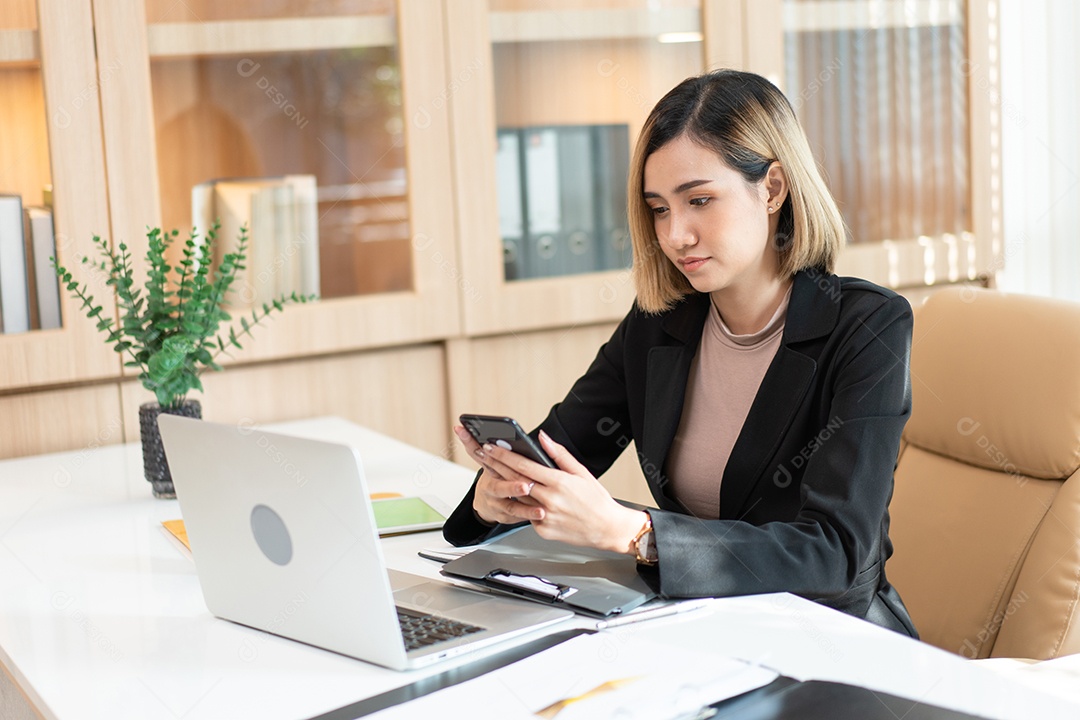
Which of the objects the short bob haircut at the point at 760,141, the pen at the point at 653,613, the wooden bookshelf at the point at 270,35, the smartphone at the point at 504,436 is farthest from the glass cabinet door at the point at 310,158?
the pen at the point at 653,613

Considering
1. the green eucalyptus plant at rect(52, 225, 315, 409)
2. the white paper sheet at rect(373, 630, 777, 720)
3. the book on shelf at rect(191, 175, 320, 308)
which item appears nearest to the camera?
the white paper sheet at rect(373, 630, 777, 720)

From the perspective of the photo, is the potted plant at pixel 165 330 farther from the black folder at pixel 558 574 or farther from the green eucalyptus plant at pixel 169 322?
the black folder at pixel 558 574

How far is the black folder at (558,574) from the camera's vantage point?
4.07 ft

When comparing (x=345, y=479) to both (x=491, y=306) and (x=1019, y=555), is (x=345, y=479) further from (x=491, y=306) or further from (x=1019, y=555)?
(x=491, y=306)

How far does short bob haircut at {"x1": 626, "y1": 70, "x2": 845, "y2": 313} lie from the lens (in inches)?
60.3

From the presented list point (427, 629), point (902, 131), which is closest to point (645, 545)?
point (427, 629)

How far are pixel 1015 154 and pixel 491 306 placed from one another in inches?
60.5

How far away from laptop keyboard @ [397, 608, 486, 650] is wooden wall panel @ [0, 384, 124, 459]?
1.29 meters

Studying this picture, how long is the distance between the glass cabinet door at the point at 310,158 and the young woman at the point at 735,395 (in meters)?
0.80

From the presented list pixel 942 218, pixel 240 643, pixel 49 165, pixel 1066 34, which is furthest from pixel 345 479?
pixel 1066 34

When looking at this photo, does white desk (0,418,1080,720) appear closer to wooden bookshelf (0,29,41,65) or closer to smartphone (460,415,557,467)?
smartphone (460,415,557,467)

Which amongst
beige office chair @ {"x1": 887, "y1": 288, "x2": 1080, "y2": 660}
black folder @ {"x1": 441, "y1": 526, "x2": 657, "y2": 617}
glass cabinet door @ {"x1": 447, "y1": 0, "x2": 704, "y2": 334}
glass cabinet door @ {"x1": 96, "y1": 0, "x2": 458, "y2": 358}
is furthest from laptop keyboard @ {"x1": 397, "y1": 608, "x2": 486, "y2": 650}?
glass cabinet door @ {"x1": 447, "y1": 0, "x2": 704, "y2": 334}

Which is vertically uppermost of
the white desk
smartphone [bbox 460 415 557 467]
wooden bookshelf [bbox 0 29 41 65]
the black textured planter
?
wooden bookshelf [bbox 0 29 41 65]

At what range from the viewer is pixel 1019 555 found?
5.16 ft
